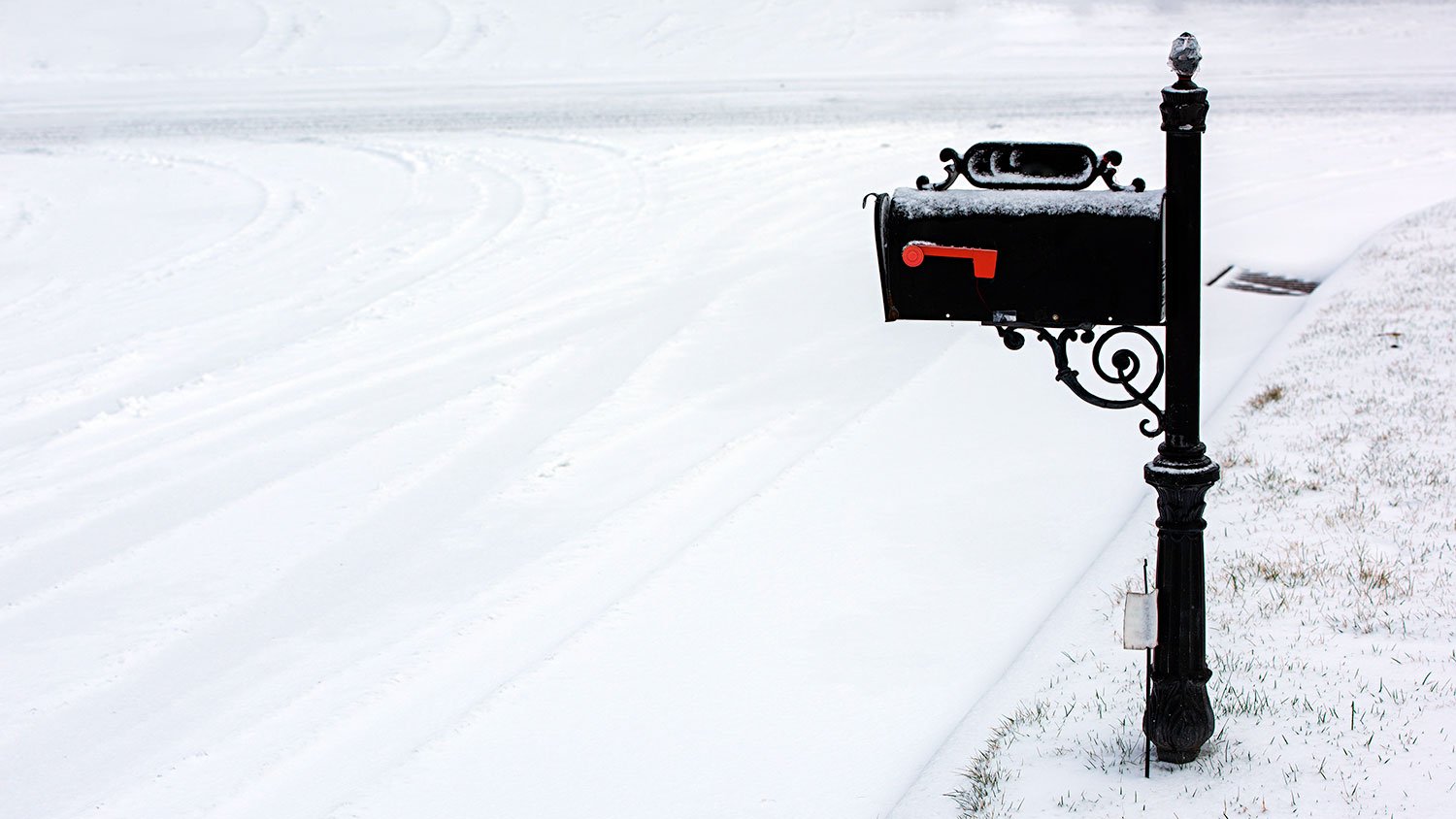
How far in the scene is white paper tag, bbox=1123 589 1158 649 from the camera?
3148 mm

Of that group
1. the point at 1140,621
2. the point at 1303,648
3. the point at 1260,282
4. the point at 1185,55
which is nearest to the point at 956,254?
the point at 1185,55

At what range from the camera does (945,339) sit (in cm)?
879

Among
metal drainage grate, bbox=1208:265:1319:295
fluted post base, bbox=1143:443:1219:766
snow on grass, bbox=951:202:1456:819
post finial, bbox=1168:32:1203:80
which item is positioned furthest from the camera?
metal drainage grate, bbox=1208:265:1319:295

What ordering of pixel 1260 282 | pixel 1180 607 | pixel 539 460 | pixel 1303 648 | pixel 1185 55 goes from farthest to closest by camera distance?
1. pixel 1260 282
2. pixel 539 460
3. pixel 1303 648
4. pixel 1180 607
5. pixel 1185 55

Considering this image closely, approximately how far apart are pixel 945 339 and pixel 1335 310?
2.28 m

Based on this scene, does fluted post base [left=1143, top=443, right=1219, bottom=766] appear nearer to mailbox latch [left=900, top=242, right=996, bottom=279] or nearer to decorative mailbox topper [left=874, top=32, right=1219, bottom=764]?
decorative mailbox topper [left=874, top=32, right=1219, bottom=764]

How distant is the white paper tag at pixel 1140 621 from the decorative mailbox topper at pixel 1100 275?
0.12 m

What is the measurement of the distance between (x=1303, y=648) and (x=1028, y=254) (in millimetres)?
1617

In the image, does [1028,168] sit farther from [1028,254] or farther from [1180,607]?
[1180,607]

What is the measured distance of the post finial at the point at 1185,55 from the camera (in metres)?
2.92

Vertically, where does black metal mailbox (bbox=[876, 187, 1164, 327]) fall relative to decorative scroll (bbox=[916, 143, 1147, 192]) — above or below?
below

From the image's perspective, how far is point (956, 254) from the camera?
318 centimetres

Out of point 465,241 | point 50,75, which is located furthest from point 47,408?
point 50,75

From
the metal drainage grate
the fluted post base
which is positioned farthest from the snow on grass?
the metal drainage grate
